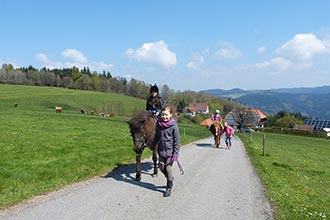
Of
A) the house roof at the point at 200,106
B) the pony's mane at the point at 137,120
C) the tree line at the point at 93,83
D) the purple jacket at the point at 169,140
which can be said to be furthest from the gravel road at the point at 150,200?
the house roof at the point at 200,106

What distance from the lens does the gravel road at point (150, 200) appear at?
638 centimetres

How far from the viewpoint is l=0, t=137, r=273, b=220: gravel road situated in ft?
20.9

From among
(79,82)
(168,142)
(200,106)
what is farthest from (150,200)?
(200,106)

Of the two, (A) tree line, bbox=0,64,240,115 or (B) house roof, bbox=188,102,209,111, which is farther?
(B) house roof, bbox=188,102,209,111

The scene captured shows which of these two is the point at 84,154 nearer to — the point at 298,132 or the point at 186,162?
the point at 186,162

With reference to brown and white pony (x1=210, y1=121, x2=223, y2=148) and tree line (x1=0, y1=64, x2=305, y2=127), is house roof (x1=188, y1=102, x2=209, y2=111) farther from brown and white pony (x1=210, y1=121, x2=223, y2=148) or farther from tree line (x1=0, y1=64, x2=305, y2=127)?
brown and white pony (x1=210, y1=121, x2=223, y2=148)

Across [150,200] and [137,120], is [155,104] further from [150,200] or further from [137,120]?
[150,200]

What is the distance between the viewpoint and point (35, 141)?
590 inches

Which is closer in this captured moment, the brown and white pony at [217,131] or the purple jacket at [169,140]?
the purple jacket at [169,140]

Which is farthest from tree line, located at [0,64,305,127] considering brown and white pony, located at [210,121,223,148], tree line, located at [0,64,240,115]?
brown and white pony, located at [210,121,223,148]

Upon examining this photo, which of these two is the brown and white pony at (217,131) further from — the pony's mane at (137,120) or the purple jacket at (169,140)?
the purple jacket at (169,140)

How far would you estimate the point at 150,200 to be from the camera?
7.40 metres

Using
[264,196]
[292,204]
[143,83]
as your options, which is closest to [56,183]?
[264,196]

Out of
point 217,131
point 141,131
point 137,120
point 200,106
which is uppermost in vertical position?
point 137,120
